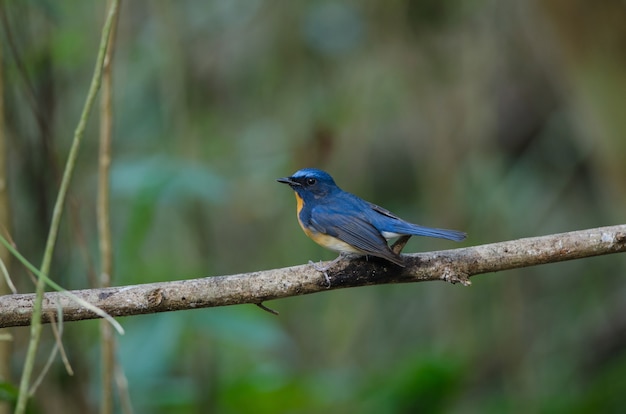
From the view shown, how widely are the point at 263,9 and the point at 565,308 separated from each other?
3362 millimetres

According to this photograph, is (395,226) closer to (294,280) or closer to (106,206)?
(294,280)

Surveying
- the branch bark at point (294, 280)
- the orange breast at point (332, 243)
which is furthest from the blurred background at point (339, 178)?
the branch bark at point (294, 280)

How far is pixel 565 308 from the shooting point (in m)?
6.70

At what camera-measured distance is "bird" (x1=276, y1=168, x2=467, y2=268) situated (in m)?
3.21

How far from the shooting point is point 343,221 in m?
3.59

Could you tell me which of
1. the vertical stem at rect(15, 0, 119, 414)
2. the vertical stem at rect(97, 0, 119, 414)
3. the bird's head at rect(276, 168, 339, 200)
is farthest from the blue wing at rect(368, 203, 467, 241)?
the vertical stem at rect(15, 0, 119, 414)

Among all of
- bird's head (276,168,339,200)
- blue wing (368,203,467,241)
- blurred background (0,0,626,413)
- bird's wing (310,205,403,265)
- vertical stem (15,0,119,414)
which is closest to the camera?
vertical stem (15,0,119,414)

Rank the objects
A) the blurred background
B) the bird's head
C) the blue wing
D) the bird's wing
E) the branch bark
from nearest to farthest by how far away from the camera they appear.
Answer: the branch bark → the bird's wing → the blue wing → the bird's head → the blurred background

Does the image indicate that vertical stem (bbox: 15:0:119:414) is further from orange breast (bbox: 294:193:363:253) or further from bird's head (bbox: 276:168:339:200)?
bird's head (bbox: 276:168:339:200)

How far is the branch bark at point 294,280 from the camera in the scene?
2.46m

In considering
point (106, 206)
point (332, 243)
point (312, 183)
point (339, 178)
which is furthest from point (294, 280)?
point (339, 178)

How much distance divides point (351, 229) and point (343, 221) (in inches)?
5.8

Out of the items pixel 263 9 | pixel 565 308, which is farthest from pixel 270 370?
pixel 565 308

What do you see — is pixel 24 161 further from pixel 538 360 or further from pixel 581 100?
pixel 538 360
